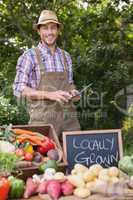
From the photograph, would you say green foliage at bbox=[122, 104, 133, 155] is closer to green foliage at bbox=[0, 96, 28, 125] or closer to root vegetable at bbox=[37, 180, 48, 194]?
green foliage at bbox=[0, 96, 28, 125]

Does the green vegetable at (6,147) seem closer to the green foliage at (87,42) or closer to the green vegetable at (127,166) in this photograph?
the green vegetable at (127,166)

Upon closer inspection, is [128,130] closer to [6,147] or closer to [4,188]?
[6,147]

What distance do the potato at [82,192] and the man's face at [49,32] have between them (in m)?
1.69

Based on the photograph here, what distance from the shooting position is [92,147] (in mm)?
3174

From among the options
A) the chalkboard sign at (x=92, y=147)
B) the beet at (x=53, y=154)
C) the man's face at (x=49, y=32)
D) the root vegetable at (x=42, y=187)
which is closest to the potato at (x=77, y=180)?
the root vegetable at (x=42, y=187)

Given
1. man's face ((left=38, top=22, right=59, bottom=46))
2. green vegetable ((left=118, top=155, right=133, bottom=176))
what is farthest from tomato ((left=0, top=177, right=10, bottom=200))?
man's face ((left=38, top=22, right=59, bottom=46))

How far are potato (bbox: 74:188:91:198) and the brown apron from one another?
4.82ft

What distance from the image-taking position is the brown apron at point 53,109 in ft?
12.3

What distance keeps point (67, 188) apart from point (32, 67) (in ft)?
5.08

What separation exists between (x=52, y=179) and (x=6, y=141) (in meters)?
0.65

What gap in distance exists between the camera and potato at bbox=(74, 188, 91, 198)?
227 centimetres

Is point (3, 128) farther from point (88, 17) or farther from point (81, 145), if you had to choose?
point (88, 17)

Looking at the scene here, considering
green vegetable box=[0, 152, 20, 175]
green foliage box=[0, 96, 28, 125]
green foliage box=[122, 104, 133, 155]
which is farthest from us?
green foliage box=[0, 96, 28, 125]

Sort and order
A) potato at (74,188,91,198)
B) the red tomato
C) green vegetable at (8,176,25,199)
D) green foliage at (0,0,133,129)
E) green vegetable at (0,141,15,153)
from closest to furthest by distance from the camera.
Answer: potato at (74,188,91,198), green vegetable at (8,176,25,199), green vegetable at (0,141,15,153), the red tomato, green foliage at (0,0,133,129)
